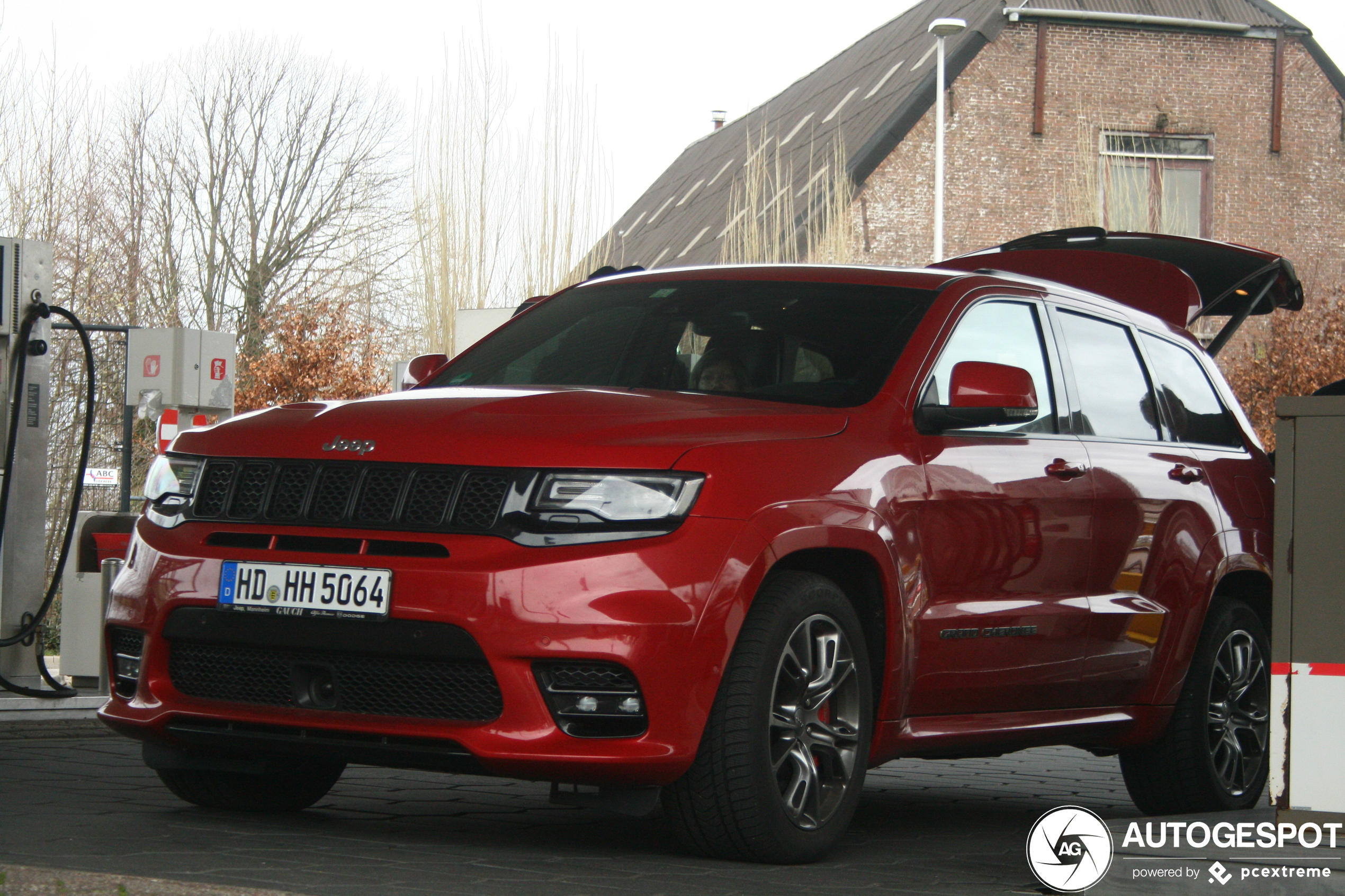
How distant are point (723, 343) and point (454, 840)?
1703mm

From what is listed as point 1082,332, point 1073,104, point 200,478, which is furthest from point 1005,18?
point 200,478

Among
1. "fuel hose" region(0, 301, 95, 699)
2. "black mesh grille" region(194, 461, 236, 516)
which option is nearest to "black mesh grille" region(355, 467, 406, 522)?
"black mesh grille" region(194, 461, 236, 516)

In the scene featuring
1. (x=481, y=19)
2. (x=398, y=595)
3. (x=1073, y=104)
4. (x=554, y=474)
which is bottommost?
(x=398, y=595)

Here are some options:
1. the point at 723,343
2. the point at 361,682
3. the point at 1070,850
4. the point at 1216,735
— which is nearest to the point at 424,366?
the point at 723,343

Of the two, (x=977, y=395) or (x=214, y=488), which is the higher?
(x=977, y=395)

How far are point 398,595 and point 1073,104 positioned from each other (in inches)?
1135

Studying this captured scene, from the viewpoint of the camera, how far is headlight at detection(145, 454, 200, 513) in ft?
16.5

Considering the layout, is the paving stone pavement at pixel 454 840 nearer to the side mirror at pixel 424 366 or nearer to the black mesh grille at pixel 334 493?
the black mesh grille at pixel 334 493

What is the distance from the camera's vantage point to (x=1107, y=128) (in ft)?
103

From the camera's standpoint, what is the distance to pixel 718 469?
456 centimetres

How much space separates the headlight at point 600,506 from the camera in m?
4.44

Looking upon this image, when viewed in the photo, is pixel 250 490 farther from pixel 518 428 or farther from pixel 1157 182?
pixel 1157 182

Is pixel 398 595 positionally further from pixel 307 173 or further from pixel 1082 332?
pixel 307 173

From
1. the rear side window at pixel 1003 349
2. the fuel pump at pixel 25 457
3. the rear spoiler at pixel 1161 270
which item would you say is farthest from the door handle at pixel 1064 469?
the fuel pump at pixel 25 457
